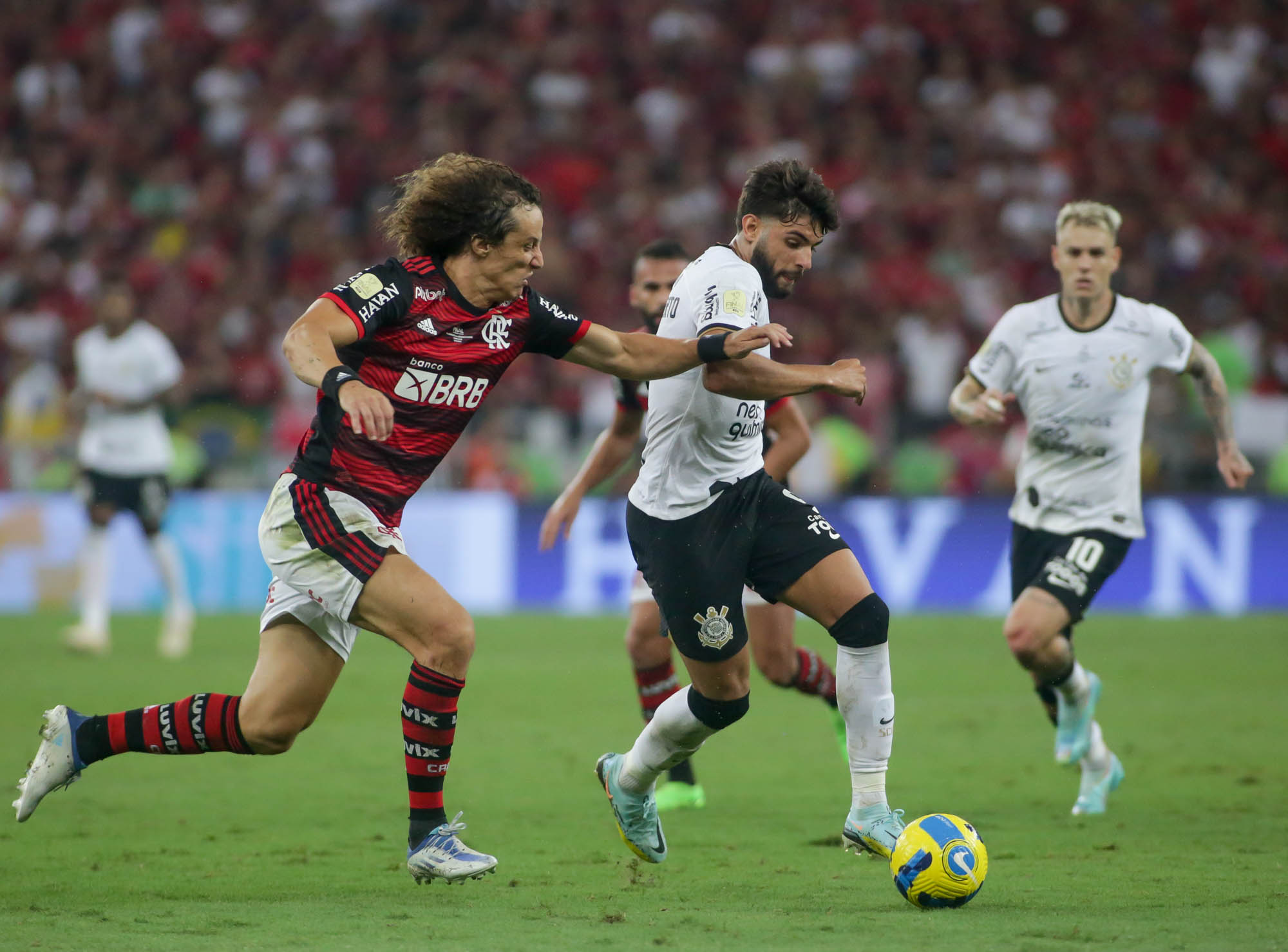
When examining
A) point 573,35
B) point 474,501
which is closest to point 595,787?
point 474,501

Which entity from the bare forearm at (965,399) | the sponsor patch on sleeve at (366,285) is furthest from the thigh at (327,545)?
the bare forearm at (965,399)

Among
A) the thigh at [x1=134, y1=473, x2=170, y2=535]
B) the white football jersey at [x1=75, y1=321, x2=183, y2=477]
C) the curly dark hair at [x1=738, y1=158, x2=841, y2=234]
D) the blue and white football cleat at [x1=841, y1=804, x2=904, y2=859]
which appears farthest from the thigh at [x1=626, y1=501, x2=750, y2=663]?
the white football jersey at [x1=75, y1=321, x2=183, y2=477]

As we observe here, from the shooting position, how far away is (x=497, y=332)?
5.68 metres

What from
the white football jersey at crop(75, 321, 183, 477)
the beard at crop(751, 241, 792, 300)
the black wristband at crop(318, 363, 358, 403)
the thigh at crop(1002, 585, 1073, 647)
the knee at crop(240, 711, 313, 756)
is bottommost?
the knee at crop(240, 711, 313, 756)

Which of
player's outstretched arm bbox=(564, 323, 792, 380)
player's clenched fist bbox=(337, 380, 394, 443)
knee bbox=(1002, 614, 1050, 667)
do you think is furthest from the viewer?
knee bbox=(1002, 614, 1050, 667)

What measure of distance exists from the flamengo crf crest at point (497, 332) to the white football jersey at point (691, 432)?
570mm

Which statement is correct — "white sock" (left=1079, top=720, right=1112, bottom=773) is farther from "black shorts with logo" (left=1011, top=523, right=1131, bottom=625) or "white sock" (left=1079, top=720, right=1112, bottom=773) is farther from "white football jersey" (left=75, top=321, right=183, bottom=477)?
"white football jersey" (left=75, top=321, right=183, bottom=477)

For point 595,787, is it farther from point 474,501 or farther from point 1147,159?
point 1147,159

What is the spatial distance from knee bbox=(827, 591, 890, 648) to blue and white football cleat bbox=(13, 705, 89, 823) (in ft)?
9.12

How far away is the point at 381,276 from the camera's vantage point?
5.48 m

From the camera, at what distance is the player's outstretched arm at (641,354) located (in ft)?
18.4

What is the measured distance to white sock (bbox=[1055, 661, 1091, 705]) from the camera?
7395mm

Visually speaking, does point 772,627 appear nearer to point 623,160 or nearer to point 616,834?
point 616,834

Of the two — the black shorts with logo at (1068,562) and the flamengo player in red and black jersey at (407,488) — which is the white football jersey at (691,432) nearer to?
the flamengo player in red and black jersey at (407,488)
